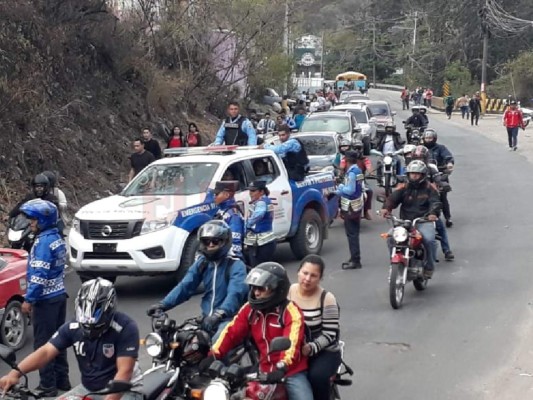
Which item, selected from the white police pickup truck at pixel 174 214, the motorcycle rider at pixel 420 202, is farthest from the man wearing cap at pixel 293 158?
the motorcycle rider at pixel 420 202

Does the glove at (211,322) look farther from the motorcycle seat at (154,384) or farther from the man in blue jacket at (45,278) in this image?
the man in blue jacket at (45,278)

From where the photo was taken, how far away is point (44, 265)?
7.92 metres

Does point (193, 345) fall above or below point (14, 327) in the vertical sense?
above

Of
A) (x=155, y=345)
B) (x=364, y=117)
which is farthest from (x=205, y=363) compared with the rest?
(x=364, y=117)

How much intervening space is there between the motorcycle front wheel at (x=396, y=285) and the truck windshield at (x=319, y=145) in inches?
407

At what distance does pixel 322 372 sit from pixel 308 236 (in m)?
8.44

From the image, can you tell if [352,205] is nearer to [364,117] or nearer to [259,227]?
[259,227]

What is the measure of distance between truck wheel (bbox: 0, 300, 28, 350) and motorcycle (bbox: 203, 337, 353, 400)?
4741mm

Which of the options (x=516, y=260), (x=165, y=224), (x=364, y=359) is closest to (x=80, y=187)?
(x=165, y=224)

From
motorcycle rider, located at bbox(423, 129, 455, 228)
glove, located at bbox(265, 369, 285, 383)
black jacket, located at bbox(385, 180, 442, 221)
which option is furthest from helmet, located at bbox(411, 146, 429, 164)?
glove, located at bbox(265, 369, 285, 383)

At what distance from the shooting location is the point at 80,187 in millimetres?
19797

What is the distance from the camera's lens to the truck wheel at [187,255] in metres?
12.0

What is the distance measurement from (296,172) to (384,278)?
8.23ft

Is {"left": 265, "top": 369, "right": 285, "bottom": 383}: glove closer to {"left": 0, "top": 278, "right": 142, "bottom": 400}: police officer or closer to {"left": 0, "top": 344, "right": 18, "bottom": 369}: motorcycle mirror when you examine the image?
{"left": 0, "top": 278, "right": 142, "bottom": 400}: police officer
